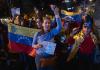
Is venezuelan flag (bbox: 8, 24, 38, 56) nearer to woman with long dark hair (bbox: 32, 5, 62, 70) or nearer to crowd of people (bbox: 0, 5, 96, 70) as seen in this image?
crowd of people (bbox: 0, 5, 96, 70)

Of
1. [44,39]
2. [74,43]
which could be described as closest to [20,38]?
[74,43]

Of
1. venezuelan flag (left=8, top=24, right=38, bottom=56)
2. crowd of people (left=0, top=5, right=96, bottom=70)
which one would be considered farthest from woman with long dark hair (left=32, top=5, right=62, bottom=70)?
venezuelan flag (left=8, top=24, right=38, bottom=56)

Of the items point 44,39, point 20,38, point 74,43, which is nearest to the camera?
point 44,39

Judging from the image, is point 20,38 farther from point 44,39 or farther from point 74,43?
point 44,39

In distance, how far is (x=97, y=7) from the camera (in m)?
10.3

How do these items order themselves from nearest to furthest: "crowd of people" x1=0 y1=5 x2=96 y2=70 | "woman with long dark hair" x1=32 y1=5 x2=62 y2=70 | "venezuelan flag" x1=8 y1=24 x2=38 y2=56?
"woman with long dark hair" x1=32 y1=5 x2=62 y2=70 → "crowd of people" x1=0 y1=5 x2=96 y2=70 → "venezuelan flag" x1=8 y1=24 x2=38 y2=56

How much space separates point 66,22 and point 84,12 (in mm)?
783

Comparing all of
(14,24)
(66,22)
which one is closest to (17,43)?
(14,24)

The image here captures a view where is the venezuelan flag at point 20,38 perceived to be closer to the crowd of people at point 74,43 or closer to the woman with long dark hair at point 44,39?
the crowd of people at point 74,43

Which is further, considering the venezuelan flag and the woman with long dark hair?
the venezuelan flag

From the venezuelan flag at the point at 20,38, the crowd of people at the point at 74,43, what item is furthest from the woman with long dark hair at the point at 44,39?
the venezuelan flag at the point at 20,38

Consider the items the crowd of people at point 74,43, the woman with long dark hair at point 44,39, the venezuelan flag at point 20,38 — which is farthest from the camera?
the venezuelan flag at point 20,38

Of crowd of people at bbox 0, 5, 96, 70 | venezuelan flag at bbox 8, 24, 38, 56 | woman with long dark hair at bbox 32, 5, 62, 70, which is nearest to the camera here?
woman with long dark hair at bbox 32, 5, 62, 70

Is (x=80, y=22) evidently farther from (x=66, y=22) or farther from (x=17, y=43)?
(x=17, y=43)
